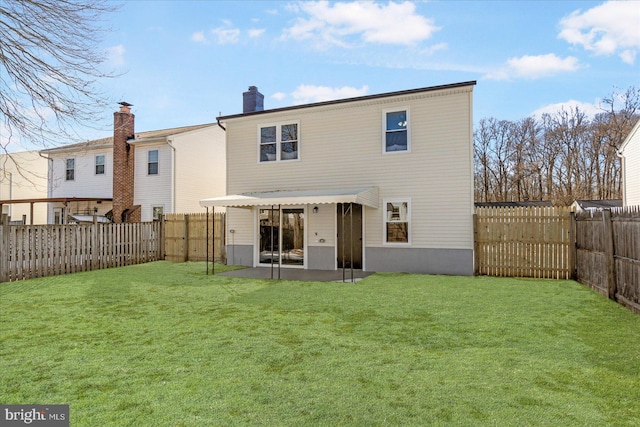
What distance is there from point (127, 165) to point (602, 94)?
33.8 m

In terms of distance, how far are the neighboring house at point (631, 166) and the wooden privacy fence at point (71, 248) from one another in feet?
70.1

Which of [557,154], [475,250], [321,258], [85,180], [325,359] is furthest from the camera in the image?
[557,154]

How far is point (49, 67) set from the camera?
6547 mm

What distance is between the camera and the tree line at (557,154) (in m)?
Answer: 28.8

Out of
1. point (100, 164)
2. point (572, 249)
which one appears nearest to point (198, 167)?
point (100, 164)

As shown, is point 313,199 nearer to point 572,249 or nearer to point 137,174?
point 572,249

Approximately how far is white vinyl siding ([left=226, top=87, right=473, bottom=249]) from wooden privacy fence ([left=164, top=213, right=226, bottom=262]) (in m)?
2.20

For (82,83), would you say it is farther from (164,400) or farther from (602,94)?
(602,94)

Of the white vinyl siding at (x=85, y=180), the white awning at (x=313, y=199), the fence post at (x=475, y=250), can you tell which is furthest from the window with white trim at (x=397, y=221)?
the white vinyl siding at (x=85, y=180)

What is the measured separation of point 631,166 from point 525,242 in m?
12.2

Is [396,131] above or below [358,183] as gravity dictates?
above

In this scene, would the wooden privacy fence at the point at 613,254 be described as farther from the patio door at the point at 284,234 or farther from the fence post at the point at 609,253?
the patio door at the point at 284,234

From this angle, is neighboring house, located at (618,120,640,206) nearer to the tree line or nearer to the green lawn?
the tree line

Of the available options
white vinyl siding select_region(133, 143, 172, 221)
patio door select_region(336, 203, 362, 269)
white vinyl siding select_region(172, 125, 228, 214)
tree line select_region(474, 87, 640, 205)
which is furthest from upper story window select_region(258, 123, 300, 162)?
tree line select_region(474, 87, 640, 205)
